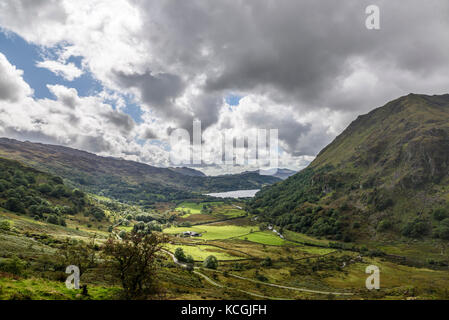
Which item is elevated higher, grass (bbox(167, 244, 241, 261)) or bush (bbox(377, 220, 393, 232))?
bush (bbox(377, 220, 393, 232))

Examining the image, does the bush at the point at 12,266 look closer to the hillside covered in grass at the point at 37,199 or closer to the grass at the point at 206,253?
the grass at the point at 206,253

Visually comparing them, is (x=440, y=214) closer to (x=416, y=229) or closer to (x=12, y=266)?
(x=416, y=229)

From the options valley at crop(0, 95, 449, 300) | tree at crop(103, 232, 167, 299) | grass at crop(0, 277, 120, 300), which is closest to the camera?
grass at crop(0, 277, 120, 300)

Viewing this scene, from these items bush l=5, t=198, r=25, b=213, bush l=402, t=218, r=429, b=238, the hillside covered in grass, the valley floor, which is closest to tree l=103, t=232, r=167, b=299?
the valley floor

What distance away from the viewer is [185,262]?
91250mm

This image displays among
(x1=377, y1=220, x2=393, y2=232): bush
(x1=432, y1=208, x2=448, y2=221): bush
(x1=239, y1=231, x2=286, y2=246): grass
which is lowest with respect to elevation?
(x1=239, y1=231, x2=286, y2=246): grass

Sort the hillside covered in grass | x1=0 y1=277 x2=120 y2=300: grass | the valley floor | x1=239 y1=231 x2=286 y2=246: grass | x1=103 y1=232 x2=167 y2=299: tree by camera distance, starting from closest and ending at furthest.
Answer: x1=0 y1=277 x2=120 y2=300: grass < x1=103 y1=232 x2=167 y2=299: tree < the valley floor < the hillside covered in grass < x1=239 y1=231 x2=286 y2=246: grass

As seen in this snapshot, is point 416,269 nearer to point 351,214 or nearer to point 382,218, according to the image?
point 382,218

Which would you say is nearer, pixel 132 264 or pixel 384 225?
pixel 132 264

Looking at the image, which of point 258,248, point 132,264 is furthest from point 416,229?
point 132,264

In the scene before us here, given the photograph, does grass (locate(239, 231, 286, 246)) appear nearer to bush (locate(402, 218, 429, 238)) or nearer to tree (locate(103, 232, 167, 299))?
bush (locate(402, 218, 429, 238))

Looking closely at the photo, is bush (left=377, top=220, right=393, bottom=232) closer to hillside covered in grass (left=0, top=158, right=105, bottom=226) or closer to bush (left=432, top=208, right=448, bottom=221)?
bush (left=432, top=208, right=448, bottom=221)

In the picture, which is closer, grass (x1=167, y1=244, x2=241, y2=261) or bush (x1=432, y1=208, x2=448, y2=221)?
grass (x1=167, y1=244, x2=241, y2=261)

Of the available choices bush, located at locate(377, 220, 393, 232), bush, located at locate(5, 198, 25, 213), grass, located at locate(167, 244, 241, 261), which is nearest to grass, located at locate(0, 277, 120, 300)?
grass, located at locate(167, 244, 241, 261)
